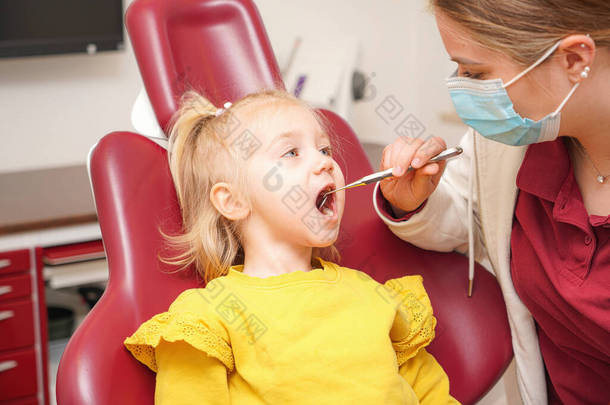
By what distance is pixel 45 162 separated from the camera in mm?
2252

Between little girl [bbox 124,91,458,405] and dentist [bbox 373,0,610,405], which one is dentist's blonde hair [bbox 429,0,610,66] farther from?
little girl [bbox 124,91,458,405]

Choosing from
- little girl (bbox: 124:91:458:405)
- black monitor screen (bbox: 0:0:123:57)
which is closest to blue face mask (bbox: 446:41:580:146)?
little girl (bbox: 124:91:458:405)

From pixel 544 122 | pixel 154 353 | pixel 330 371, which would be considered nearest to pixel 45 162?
pixel 154 353

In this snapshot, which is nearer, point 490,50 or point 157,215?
point 490,50

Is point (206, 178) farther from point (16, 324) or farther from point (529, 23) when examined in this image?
point (16, 324)

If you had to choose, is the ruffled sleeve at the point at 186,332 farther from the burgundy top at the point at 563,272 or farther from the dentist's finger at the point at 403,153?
the burgundy top at the point at 563,272

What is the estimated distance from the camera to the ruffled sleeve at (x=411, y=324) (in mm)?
1082

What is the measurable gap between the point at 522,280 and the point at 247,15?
32.1 inches

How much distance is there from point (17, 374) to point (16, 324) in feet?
0.49

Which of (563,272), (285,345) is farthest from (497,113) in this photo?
(285,345)

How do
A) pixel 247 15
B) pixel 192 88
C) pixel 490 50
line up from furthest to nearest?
pixel 247 15 → pixel 192 88 → pixel 490 50

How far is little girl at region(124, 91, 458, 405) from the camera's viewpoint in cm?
94

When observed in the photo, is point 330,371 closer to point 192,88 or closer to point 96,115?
point 192,88

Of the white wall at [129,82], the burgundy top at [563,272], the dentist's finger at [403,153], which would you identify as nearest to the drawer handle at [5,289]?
the white wall at [129,82]
